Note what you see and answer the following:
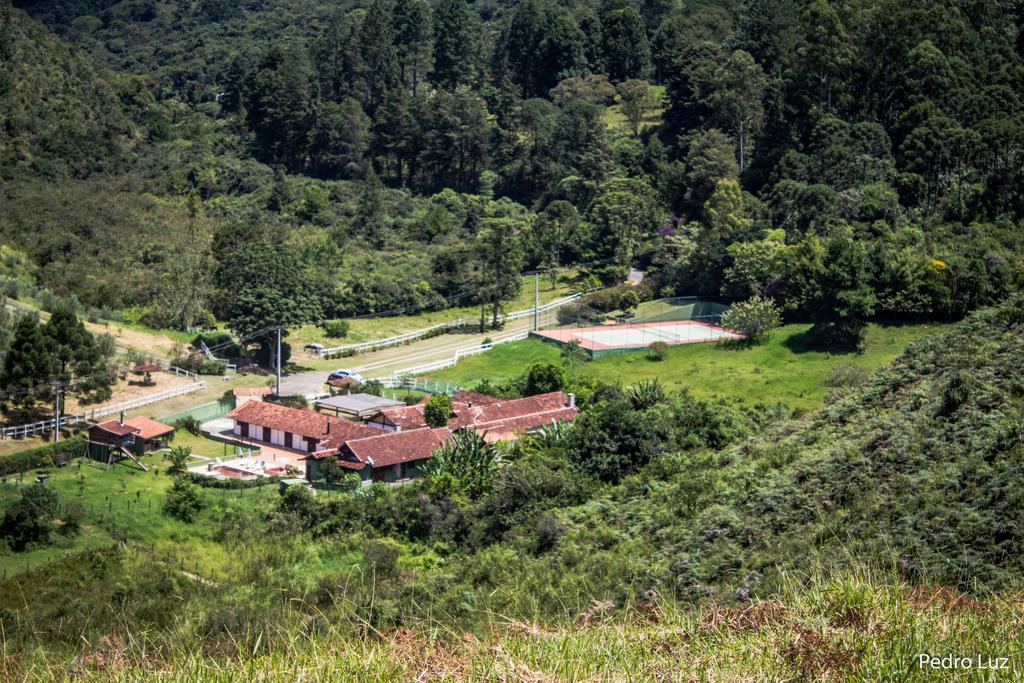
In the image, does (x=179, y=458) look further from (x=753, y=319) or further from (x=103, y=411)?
(x=753, y=319)

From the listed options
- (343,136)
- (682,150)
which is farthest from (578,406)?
(343,136)

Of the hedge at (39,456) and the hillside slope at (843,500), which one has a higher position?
the hillside slope at (843,500)

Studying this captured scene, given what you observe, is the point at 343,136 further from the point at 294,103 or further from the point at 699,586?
the point at 699,586

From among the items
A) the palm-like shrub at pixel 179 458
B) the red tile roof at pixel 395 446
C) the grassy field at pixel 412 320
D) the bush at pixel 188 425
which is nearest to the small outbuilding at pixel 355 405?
the red tile roof at pixel 395 446

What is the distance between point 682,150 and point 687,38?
34.7ft

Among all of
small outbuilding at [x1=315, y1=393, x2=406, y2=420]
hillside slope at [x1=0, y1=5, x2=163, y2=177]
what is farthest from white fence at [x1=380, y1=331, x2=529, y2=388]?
hillside slope at [x1=0, y1=5, x2=163, y2=177]

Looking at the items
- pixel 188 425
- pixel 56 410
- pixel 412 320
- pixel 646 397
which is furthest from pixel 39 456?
pixel 412 320

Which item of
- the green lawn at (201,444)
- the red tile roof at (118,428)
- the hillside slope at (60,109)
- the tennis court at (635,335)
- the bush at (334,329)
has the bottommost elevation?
the green lawn at (201,444)

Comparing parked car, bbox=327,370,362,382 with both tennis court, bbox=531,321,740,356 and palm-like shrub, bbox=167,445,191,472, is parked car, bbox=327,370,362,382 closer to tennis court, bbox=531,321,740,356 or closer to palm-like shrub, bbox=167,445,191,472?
tennis court, bbox=531,321,740,356

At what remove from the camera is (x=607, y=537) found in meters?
21.7

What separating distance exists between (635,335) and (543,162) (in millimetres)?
23367

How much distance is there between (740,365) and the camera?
40.1 m

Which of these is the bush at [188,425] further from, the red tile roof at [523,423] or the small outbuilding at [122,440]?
the red tile roof at [523,423]

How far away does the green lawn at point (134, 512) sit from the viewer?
25.7 m
